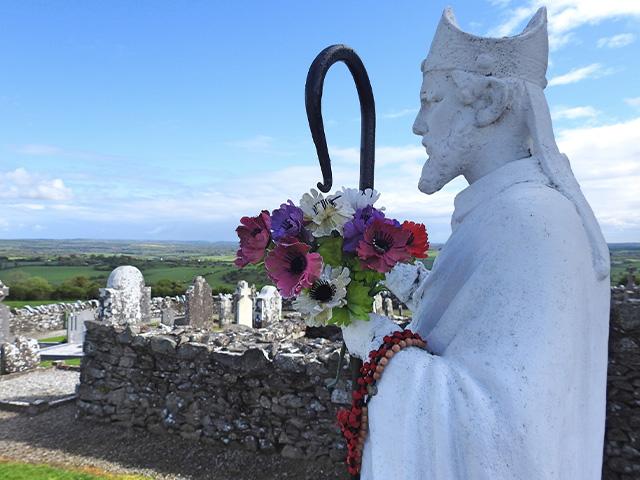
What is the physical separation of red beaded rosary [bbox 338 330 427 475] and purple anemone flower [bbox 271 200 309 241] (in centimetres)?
49

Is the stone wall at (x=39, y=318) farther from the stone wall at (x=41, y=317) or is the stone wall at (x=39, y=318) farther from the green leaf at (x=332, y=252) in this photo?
the green leaf at (x=332, y=252)

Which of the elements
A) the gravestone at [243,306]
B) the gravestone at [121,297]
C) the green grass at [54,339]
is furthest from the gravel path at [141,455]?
the green grass at [54,339]

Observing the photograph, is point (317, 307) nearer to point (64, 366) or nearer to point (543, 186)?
point (543, 186)

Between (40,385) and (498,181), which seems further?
(40,385)

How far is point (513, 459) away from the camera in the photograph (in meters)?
1.28

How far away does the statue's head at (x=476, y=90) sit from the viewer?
5.77 feet

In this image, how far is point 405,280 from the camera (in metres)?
2.33

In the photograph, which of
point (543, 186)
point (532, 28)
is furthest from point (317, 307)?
point (532, 28)

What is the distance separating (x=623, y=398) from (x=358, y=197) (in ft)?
20.0

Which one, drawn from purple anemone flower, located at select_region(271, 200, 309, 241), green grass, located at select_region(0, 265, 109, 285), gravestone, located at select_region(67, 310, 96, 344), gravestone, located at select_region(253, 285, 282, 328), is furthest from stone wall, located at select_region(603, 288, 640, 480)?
green grass, located at select_region(0, 265, 109, 285)

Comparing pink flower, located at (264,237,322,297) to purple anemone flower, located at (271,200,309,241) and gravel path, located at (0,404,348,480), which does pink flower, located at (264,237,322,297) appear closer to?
purple anemone flower, located at (271,200,309,241)

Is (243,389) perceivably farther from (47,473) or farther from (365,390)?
(365,390)

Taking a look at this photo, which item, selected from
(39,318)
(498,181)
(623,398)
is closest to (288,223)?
(498,181)

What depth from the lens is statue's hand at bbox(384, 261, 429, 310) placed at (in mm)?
2305
